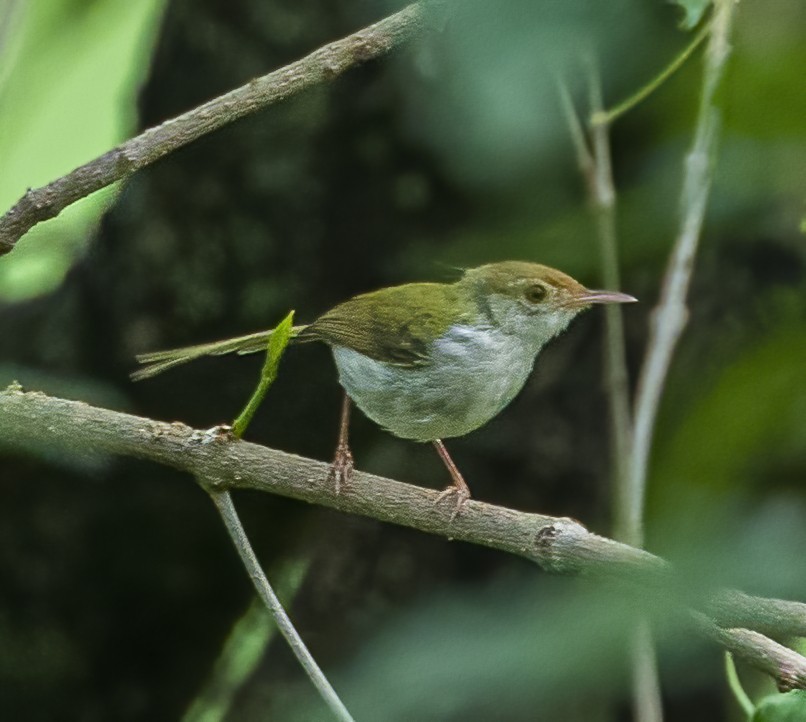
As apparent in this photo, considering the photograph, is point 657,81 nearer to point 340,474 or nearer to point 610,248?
point 610,248

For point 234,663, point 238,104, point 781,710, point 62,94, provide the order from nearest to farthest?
1. point 781,710
2. point 238,104
3. point 62,94
4. point 234,663

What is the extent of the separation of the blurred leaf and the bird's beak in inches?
12.7

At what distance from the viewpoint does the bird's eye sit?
65 cm

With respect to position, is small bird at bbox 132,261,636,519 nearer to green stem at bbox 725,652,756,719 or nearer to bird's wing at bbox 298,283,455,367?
bird's wing at bbox 298,283,455,367

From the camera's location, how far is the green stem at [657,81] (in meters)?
0.62

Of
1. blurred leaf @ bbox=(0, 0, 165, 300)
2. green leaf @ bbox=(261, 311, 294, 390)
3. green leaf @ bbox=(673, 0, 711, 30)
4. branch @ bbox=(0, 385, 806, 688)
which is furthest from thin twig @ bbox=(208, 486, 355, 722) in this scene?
green leaf @ bbox=(673, 0, 711, 30)

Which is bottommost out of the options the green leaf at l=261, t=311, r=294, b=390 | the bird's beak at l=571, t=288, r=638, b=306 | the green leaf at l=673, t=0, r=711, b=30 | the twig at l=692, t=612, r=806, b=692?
the twig at l=692, t=612, r=806, b=692

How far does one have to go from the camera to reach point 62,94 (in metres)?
0.77

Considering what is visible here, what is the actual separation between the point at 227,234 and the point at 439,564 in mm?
477

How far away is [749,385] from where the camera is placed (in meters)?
0.53

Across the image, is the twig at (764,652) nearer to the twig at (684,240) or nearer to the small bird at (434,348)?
the twig at (684,240)

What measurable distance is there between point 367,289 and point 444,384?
0.11 metres

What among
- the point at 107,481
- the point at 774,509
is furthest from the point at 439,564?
the point at 774,509

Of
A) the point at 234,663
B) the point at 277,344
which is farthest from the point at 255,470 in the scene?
the point at 234,663
